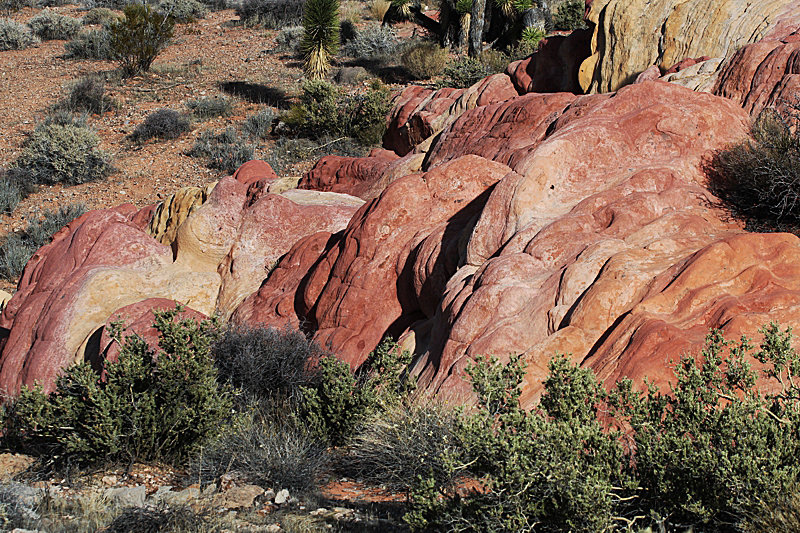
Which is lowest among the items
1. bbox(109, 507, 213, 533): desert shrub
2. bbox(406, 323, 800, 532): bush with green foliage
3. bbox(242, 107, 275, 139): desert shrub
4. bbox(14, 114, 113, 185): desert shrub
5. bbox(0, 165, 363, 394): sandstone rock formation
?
bbox(14, 114, 113, 185): desert shrub

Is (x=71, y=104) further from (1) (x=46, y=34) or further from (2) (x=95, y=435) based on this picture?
(2) (x=95, y=435)

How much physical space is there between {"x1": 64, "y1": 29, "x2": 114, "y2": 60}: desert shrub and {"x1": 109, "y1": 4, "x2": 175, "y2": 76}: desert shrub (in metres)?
1.36

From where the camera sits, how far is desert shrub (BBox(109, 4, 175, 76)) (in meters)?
28.2

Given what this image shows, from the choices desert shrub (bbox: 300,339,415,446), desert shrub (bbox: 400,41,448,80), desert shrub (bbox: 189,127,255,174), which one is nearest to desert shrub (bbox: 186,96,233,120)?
desert shrub (bbox: 189,127,255,174)

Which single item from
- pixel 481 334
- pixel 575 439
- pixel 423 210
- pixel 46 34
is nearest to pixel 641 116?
pixel 423 210

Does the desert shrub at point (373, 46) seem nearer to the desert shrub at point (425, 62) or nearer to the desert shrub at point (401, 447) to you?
the desert shrub at point (425, 62)

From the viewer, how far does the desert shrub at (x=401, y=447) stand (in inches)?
202

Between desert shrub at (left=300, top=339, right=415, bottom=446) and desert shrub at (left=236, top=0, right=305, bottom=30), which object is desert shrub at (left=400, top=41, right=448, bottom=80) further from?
desert shrub at (left=300, top=339, right=415, bottom=446)

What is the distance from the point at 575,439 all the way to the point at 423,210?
583 centimetres

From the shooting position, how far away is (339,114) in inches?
906

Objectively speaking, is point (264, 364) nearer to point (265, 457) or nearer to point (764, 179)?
point (265, 457)

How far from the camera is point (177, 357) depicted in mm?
6395

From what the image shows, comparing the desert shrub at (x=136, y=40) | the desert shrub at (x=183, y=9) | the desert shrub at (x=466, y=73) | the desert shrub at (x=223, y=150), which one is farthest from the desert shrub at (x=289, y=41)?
the desert shrub at (x=466, y=73)

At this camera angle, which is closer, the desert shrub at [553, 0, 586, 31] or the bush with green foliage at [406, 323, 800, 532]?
the bush with green foliage at [406, 323, 800, 532]
